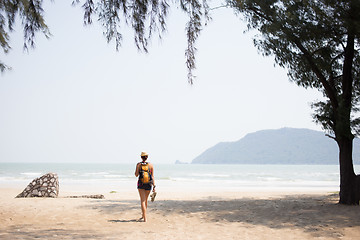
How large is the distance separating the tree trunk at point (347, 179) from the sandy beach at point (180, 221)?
548 millimetres

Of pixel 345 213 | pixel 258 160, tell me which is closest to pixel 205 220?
pixel 345 213

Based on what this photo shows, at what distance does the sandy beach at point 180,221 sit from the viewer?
745 centimetres

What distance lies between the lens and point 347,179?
36.1ft

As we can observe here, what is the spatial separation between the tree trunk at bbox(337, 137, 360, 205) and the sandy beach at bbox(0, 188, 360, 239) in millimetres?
548

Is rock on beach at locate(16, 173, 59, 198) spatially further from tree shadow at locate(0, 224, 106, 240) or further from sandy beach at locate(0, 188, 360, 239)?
tree shadow at locate(0, 224, 106, 240)

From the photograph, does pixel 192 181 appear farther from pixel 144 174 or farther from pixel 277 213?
pixel 144 174

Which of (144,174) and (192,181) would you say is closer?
(144,174)

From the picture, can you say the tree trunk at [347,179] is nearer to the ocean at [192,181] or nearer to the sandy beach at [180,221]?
the sandy beach at [180,221]

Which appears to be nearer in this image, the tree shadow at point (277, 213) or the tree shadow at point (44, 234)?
the tree shadow at point (44, 234)

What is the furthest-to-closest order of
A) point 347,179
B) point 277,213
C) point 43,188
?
1. point 43,188
2. point 347,179
3. point 277,213

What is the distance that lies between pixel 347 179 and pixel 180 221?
539 cm

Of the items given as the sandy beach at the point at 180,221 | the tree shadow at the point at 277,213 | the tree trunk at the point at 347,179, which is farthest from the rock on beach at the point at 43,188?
the tree trunk at the point at 347,179

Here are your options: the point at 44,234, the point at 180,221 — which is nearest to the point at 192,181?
the point at 180,221

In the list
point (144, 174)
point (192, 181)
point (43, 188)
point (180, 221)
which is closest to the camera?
point (144, 174)
